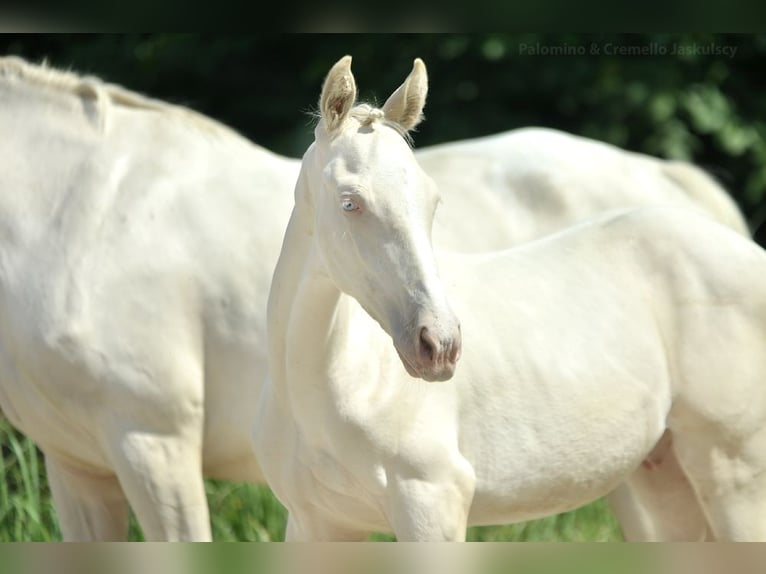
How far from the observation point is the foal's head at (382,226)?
1.95 m

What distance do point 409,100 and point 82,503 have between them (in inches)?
71.6

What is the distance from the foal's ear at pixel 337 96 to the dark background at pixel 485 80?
389cm

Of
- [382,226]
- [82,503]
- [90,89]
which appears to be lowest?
[82,503]

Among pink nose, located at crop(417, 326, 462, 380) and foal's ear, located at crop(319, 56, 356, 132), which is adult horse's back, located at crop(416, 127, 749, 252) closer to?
foal's ear, located at crop(319, 56, 356, 132)

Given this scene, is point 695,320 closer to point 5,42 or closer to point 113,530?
point 113,530

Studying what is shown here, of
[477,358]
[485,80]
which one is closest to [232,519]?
[477,358]

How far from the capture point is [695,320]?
272cm

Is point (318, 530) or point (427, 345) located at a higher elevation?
point (427, 345)

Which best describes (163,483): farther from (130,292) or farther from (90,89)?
(90,89)

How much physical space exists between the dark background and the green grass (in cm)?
232

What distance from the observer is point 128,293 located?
320 cm

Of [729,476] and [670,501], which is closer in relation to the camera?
[729,476]

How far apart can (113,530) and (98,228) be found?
3.02ft

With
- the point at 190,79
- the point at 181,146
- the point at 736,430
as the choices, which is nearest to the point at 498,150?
the point at 181,146
